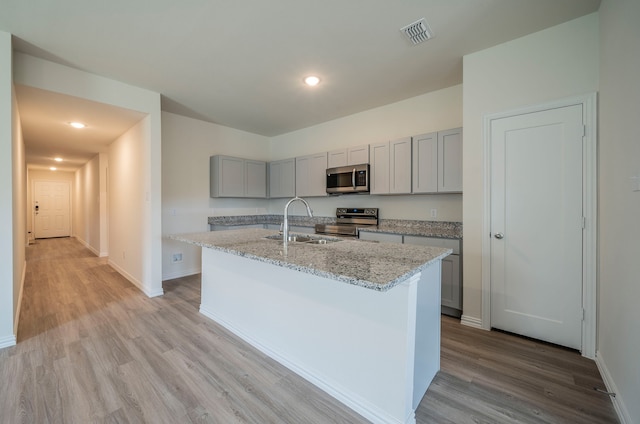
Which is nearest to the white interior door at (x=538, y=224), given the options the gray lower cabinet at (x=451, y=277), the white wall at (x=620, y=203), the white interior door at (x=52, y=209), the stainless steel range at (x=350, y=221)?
the white wall at (x=620, y=203)

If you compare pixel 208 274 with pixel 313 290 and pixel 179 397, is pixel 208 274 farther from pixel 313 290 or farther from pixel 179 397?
pixel 313 290

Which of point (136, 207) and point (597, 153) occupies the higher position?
point (597, 153)

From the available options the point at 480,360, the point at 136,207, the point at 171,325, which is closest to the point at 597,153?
the point at 480,360

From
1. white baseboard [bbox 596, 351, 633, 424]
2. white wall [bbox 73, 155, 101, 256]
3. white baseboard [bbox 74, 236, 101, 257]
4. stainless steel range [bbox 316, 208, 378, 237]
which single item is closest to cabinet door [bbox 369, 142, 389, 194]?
stainless steel range [bbox 316, 208, 378, 237]

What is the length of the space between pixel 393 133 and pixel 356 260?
115 inches

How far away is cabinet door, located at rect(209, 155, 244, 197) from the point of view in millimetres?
4570

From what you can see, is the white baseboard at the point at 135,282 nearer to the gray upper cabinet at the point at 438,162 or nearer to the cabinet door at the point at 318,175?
the cabinet door at the point at 318,175

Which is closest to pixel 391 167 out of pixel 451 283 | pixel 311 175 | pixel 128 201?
pixel 311 175

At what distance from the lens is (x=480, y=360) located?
80.6 inches

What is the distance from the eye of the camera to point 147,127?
11.2ft

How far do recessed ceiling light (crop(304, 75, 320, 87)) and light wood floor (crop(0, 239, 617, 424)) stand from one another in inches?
109

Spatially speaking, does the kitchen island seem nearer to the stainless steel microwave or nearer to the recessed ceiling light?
the stainless steel microwave

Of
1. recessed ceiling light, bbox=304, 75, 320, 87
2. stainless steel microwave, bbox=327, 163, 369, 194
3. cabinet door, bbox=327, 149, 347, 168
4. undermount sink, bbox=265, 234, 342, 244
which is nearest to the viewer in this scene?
undermount sink, bbox=265, 234, 342, 244

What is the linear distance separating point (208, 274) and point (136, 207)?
187 centimetres
